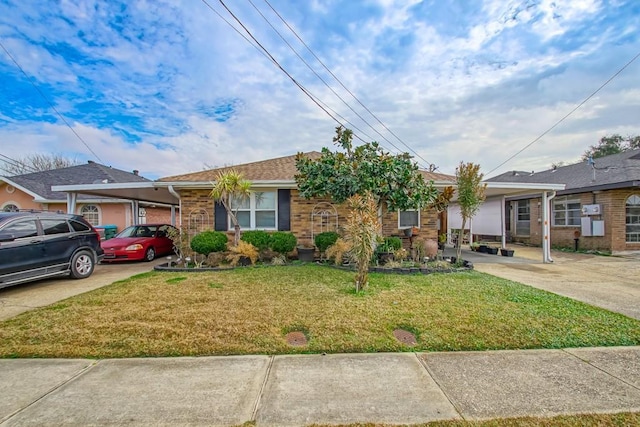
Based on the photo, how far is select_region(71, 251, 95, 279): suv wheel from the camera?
7.22m

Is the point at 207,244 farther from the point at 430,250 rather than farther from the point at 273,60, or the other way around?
the point at 430,250

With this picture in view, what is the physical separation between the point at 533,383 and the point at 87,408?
12.8 ft

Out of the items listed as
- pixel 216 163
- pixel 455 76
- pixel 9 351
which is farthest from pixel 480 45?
pixel 216 163

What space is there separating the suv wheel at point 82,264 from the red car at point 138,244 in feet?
7.25

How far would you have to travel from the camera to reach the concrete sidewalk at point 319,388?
2293 millimetres

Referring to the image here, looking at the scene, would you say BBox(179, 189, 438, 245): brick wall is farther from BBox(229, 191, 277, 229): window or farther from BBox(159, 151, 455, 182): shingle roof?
BBox(229, 191, 277, 229): window

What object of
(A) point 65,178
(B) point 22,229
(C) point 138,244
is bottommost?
(C) point 138,244


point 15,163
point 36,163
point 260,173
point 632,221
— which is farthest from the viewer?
point 36,163

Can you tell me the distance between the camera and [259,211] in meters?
10.1

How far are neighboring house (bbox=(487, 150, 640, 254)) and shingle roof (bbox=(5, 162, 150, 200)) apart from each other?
68.5 ft

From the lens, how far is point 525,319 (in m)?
4.24

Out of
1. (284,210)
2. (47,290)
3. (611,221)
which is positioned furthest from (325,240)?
(611,221)

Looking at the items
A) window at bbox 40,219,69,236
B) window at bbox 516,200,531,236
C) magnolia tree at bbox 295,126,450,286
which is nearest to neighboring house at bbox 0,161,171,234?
window at bbox 40,219,69,236

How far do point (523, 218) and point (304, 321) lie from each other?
1704 cm
